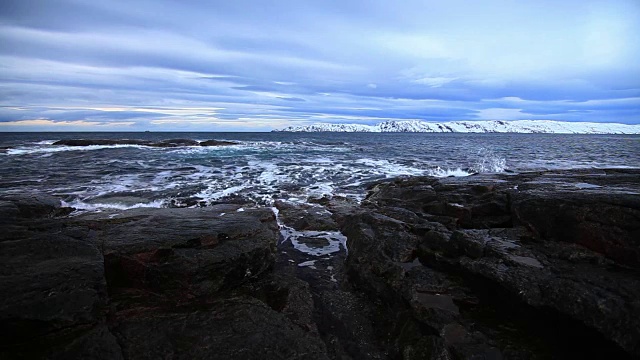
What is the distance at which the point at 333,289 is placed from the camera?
5.79 meters

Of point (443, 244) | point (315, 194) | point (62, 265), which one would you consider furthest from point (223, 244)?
point (315, 194)

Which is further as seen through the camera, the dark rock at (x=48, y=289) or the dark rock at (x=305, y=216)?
the dark rock at (x=305, y=216)

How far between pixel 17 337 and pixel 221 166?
817 inches

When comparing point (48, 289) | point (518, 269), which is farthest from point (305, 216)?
point (48, 289)

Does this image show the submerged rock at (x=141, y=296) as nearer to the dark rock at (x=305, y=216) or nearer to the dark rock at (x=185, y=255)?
the dark rock at (x=185, y=255)

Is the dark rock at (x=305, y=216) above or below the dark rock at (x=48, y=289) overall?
below

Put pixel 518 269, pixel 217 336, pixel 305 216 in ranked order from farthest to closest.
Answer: pixel 305 216 < pixel 518 269 < pixel 217 336

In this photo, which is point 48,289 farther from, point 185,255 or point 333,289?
point 333,289

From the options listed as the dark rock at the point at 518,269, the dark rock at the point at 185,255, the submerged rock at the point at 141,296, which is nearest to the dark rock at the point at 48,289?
the submerged rock at the point at 141,296

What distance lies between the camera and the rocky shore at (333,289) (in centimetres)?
372

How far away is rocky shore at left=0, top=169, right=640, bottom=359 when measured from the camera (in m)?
3.72

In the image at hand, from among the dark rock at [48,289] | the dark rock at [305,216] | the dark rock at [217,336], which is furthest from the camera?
the dark rock at [305,216]

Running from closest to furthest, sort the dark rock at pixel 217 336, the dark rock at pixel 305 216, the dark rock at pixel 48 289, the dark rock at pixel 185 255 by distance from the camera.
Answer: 1. the dark rock at pixel 48 289
2. the dark rock at pixel 217 336
3. the dark rock at pixel 185 255
4. the dark rock at pixel 305 216

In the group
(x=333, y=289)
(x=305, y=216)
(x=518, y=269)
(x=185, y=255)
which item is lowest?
(x=333, y=289)
